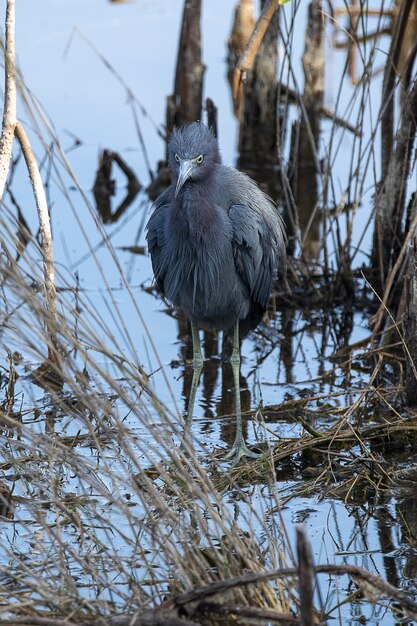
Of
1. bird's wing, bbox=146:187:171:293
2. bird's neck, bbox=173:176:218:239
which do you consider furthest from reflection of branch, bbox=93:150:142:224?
bird's neck, bbox=173:176:218:239

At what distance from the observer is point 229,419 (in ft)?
16.3

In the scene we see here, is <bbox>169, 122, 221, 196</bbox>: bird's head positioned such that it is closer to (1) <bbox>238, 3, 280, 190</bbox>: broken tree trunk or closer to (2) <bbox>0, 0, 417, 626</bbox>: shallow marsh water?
(2) <bbox>0, 0, 417, 626</bbox>: shallow marsh water

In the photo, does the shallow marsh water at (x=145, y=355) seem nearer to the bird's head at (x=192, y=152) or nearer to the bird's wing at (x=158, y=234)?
the bird's wing at (x=158, y=234)

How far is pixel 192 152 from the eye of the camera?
4.27 m

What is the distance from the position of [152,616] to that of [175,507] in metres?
1.33

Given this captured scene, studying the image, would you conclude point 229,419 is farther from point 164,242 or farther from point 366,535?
point 366,535

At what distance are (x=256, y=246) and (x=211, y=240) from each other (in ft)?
0.72

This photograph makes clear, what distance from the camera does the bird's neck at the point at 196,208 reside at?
14.3 feet

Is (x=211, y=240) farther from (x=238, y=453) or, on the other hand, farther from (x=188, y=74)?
(x=188, y=74)

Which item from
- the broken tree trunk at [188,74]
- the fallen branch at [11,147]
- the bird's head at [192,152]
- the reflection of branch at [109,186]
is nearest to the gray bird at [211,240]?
the bird's head at [192,152]

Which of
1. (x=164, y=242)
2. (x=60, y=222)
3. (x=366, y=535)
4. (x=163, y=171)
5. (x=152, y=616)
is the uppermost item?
(x=163, y=171)

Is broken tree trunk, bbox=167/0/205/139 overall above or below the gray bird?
above

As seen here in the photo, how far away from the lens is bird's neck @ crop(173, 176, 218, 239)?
4355 millimetres

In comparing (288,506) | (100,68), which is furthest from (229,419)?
(100,68)
